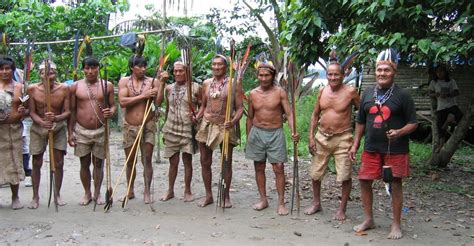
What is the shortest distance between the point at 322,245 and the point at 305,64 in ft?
9.22

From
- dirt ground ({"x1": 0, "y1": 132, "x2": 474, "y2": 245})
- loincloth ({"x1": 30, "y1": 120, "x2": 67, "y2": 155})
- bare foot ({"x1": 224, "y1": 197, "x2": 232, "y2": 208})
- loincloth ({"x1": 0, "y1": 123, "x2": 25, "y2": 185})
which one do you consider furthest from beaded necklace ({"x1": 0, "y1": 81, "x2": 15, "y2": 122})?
bare foot ({"x1": 224, "y1": 197, "x2": 232, "y2": 208})

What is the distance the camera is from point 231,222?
15.9 feet

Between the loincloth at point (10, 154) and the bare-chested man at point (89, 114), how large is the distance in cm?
53

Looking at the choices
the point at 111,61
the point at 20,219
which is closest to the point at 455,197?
the point at 20,219

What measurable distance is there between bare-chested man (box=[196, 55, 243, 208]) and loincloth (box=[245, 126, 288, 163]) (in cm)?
23

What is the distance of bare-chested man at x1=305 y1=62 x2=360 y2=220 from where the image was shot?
15.8 feet

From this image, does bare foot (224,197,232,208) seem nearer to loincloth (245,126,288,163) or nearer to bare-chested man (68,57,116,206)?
loincloth (245,126,288,163)

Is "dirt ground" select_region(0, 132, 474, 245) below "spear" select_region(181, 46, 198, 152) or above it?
below

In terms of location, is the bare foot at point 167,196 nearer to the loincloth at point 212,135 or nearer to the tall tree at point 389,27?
the loincloth at point 212,135

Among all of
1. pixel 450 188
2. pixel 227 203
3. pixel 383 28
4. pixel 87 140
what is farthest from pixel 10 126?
pixel 450 188

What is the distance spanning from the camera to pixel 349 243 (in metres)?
Result: 4.20

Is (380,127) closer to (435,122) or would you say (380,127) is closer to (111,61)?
(435,122)

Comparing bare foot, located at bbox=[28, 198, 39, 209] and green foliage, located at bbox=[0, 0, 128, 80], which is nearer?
bare foot, located at bbox=[28, 198, 39, 209]

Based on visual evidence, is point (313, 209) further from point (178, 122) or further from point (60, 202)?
point (60, 202)
